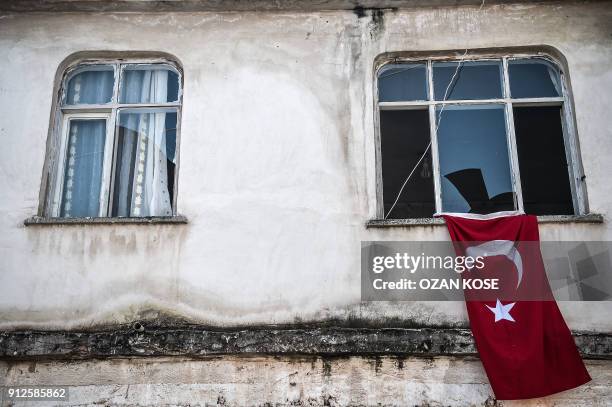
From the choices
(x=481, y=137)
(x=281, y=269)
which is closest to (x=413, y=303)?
(x=281, y=269)

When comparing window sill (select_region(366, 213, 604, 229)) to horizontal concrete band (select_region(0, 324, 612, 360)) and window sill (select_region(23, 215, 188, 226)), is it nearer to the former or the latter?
horizontal concrete band (select_region(0, 324, 612, 360))

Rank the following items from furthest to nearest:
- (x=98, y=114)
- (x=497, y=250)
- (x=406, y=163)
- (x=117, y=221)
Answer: (x=98, y=114), (x=406, y=163), (x=117, y=221), (x=497, y=250)

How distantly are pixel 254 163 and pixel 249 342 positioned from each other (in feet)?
6.67

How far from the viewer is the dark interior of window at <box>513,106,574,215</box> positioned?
770cm

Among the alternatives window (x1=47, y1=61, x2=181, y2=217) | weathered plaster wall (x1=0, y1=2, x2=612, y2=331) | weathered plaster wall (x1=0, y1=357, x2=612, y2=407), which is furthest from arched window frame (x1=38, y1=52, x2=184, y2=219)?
weathered plaster wall (x1=0, y1=357, x2=612, y2=407)

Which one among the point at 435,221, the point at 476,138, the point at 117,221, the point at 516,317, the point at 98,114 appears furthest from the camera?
the point at 98,114

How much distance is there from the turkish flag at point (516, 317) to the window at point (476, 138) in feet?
1.84

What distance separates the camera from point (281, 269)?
7.36 m

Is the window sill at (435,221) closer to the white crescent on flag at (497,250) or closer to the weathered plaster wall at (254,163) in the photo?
the weathered plaster wall at (254,163)

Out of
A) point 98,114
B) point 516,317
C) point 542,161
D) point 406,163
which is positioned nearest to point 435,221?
point 406,163

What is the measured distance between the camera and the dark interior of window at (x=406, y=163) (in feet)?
25.6

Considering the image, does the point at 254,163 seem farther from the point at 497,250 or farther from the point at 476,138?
the point at 497,250

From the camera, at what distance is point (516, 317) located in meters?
6.92

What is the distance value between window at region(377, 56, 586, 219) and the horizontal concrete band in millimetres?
1503
